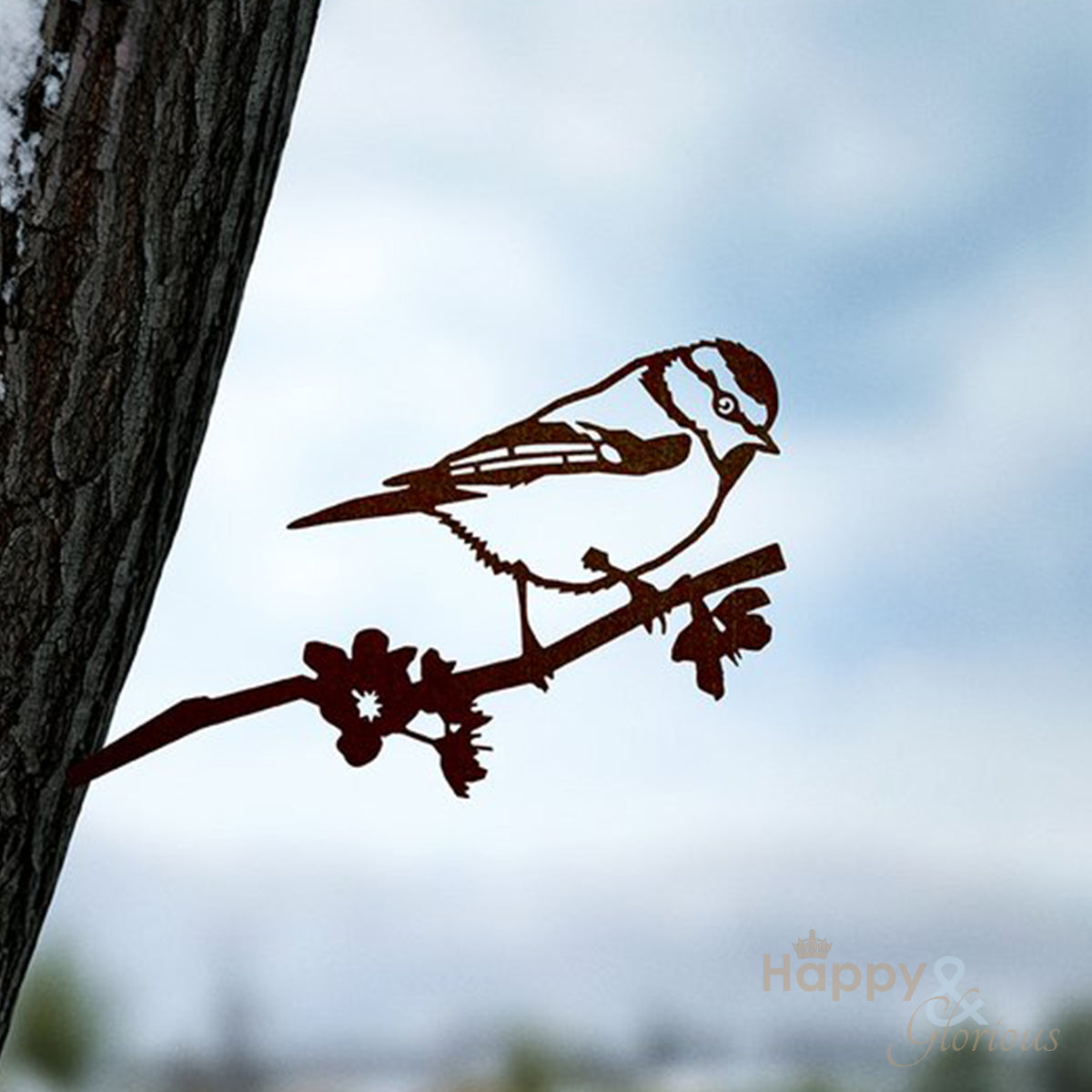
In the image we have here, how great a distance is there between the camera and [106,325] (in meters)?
0.90

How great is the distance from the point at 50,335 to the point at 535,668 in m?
0.34

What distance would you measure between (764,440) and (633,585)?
0.13m

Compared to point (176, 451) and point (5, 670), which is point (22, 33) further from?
point (5, 670)

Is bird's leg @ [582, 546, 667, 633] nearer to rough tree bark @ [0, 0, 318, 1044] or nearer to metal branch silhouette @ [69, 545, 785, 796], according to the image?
metal branch silhouette @ [69, 545, 785, 796]

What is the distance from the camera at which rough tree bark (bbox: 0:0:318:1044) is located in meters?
0.88

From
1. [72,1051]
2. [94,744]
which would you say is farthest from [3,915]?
[72,1051]

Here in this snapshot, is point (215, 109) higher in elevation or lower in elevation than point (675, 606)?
higher

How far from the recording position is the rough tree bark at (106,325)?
88 centimetres

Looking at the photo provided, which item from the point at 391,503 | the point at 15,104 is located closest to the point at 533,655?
the point at 391,503

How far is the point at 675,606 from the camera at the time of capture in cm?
102

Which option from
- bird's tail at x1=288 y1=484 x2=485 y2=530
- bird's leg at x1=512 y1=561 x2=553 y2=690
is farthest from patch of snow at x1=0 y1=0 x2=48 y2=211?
bird's leg at x1=512 y1=561 x2=553 y2=690

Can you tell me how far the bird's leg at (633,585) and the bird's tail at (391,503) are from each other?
8 cm

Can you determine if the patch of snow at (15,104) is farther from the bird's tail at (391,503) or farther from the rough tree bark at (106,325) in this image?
the bird's tail at (391,503)

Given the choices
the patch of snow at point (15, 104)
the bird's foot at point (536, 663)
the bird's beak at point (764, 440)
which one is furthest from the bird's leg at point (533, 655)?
the patch of snow at point (15, 104)
